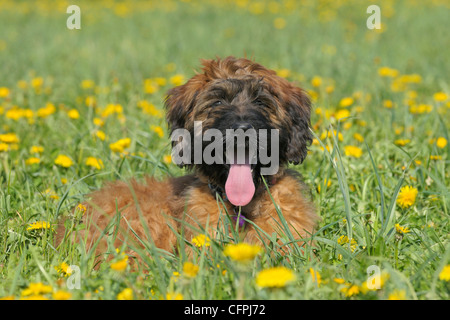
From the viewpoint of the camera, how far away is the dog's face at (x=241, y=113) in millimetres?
3012

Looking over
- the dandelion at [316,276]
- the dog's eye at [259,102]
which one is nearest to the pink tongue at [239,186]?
the dog's eye at [259,102]

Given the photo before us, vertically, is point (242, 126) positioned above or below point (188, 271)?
above

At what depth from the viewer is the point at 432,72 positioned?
7117mm

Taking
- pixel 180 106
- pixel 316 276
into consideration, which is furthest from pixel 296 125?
pixel 316 276

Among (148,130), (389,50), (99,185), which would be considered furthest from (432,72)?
(99,185)

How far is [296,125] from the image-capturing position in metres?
3.29

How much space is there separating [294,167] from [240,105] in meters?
1.39

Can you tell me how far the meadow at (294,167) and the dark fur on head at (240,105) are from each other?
0.24 metres

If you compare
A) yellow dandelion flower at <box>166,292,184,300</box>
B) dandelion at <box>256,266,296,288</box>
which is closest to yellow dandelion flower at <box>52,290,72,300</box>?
yellow dandelion flower at <box>166,292,184,300</box>

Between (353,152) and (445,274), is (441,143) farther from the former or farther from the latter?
(445,274)

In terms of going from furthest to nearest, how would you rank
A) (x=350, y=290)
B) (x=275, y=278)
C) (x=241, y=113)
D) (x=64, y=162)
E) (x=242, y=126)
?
(x=64, y=162)
(x=241, y=113)
(x=242, y=126)
(x=350, y=290)
(x=275, y=278)

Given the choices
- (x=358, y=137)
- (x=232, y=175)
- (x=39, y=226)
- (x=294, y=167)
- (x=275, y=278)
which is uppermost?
(x=358, y=137)

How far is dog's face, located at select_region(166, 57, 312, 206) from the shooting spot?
3.01 metres

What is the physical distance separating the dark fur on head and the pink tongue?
A: 94 millimetres
